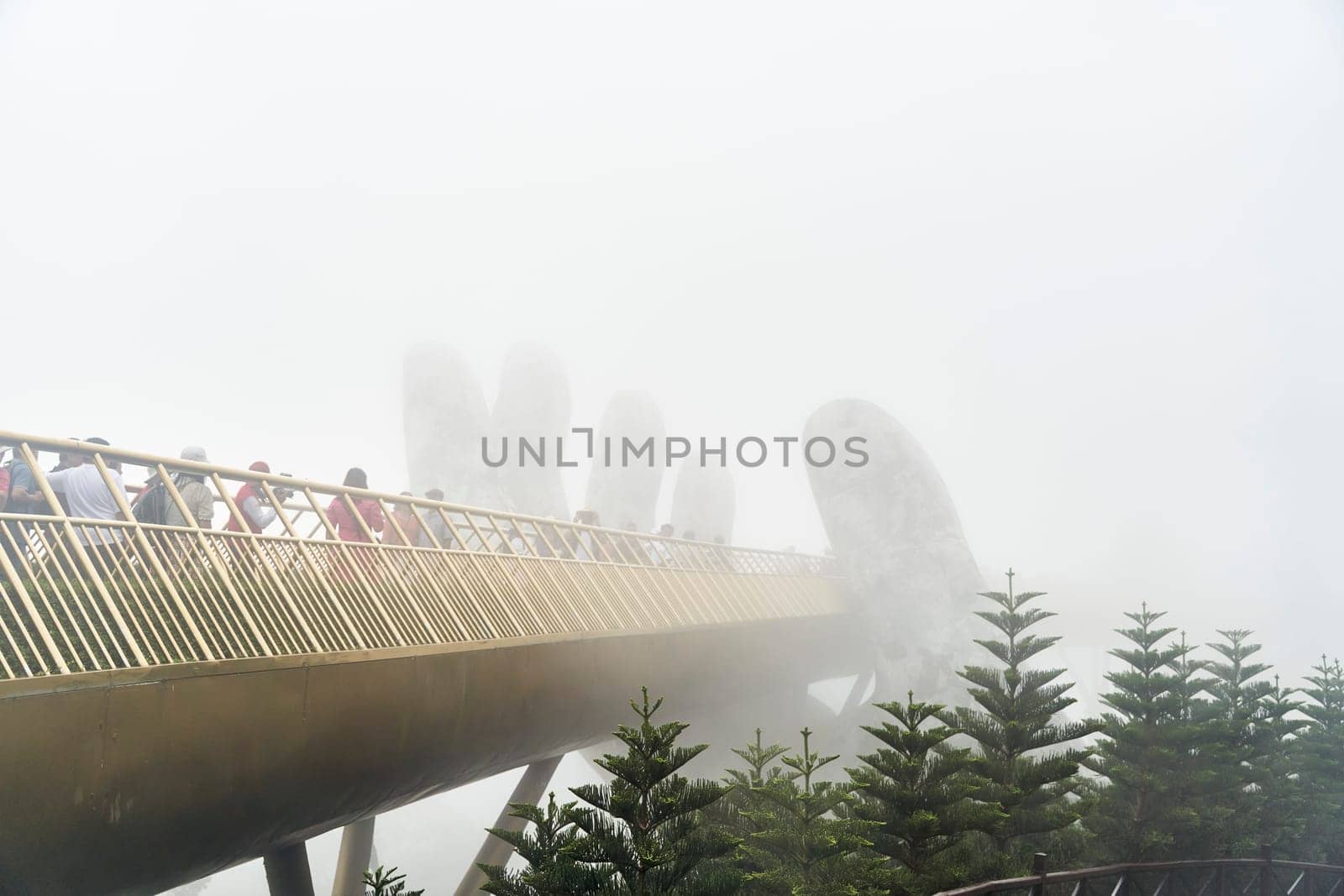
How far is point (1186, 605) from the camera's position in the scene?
136ft

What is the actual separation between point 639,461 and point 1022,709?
59.7ft

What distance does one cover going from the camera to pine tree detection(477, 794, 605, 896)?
5.09 m

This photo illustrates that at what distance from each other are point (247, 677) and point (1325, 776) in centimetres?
1175

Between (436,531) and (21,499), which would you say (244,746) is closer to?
(21,499)

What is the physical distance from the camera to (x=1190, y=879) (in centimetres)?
1052

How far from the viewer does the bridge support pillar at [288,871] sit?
Answer: 307 inches

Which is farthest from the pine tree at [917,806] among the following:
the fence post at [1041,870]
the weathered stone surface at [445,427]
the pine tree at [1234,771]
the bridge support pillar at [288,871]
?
the weathered stone surface at [445,427]

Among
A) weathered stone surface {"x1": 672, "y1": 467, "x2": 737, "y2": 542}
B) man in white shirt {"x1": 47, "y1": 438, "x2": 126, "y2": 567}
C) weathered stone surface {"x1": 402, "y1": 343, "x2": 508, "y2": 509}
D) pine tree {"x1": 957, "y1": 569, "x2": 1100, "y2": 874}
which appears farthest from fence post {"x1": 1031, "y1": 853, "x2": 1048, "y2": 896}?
weathered stone surface {"x1": 672, "y1": 467, "x2": 737, "y2": 542}

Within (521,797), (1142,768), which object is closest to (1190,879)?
(1142,768)

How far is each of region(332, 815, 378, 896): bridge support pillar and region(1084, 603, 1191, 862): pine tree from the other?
714 cm

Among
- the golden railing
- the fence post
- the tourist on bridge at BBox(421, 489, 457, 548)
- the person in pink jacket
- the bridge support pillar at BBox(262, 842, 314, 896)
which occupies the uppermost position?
the tourist on bridge at BBox(421, 489, 457, 548)

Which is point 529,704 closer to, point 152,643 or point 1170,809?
point 152,643

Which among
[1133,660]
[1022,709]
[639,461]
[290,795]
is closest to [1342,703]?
[1133,660]

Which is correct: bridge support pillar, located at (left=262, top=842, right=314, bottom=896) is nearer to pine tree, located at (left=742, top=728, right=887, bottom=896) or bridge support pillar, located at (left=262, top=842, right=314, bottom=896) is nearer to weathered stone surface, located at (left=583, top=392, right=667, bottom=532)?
pine tree, located at (left=742, top=728, right=887, bottom=896)
